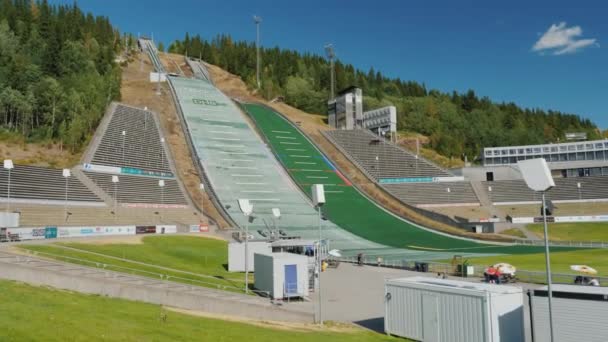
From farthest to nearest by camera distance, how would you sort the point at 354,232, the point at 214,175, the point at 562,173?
the point at 562,173
the point at 214,175
the point at 354,232

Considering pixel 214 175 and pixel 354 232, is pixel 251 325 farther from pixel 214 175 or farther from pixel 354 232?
pixel 214 175

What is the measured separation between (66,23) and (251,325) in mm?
149642

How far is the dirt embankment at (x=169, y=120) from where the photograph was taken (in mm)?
75062

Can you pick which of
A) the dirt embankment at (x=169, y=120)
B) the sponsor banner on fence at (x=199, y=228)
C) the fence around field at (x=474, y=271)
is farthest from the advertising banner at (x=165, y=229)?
the fence around field at (x=474, y=271)

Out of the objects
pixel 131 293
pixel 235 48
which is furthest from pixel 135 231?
pixel 235 48

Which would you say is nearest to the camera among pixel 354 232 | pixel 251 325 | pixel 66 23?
pixel 251 325

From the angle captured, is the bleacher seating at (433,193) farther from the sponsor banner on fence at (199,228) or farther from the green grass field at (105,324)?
the green grass field at (105,324)

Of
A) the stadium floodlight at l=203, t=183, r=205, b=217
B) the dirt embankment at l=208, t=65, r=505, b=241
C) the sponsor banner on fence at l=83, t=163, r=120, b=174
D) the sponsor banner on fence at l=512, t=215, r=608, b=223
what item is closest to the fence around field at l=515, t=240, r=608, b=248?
the dirt embankment at l=208, t=65, r=505, b=241

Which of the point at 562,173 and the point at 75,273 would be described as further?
the point at 562,173

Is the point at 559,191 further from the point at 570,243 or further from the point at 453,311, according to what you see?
the point at 453,311

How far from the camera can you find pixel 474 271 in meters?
37.8

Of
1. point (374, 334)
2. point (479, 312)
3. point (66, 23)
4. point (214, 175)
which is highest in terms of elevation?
point (66, 23)

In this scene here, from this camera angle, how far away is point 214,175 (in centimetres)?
8238

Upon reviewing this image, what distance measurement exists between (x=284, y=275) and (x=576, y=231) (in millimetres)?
61060
